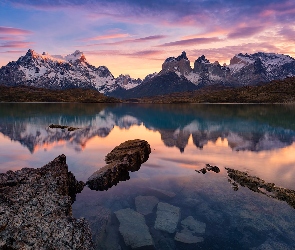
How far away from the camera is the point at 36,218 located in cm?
1739

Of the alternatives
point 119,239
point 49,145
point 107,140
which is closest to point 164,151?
point 107,140

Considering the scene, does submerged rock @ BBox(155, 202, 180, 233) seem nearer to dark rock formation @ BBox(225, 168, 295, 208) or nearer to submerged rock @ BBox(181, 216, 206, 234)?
submerged rock @ BBox(181, 216, 206, 234)

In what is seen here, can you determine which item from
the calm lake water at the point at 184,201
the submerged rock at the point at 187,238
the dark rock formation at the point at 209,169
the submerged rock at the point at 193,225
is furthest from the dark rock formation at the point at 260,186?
the submerged rock at the point at 187,238

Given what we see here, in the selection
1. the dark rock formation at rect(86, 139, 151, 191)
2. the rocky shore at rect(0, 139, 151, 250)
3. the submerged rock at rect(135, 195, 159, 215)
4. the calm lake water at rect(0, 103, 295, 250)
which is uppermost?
the rocky shore at rect(0, 139, 151, 250)

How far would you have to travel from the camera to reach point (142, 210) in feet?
89.6

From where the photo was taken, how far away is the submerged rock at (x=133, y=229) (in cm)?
2142

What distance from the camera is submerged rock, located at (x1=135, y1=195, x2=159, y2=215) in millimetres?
27250

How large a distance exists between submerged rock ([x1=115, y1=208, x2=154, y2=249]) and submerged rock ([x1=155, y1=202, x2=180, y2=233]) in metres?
1.41

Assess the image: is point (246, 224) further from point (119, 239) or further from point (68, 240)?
point (68, 240)

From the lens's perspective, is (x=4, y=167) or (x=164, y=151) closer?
(x=4, y=167)

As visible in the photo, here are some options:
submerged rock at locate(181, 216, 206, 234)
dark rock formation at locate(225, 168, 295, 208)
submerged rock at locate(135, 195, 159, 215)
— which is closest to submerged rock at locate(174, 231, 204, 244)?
submerged rock at locate(181, 216, 206, 234)

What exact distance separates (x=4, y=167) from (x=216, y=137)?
52.0m

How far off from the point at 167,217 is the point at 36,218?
12.3 metres

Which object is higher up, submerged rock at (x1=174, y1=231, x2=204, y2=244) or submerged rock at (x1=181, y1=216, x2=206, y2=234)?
submerged rock at (x1=181, y1=216, x2=206, y2=234)
